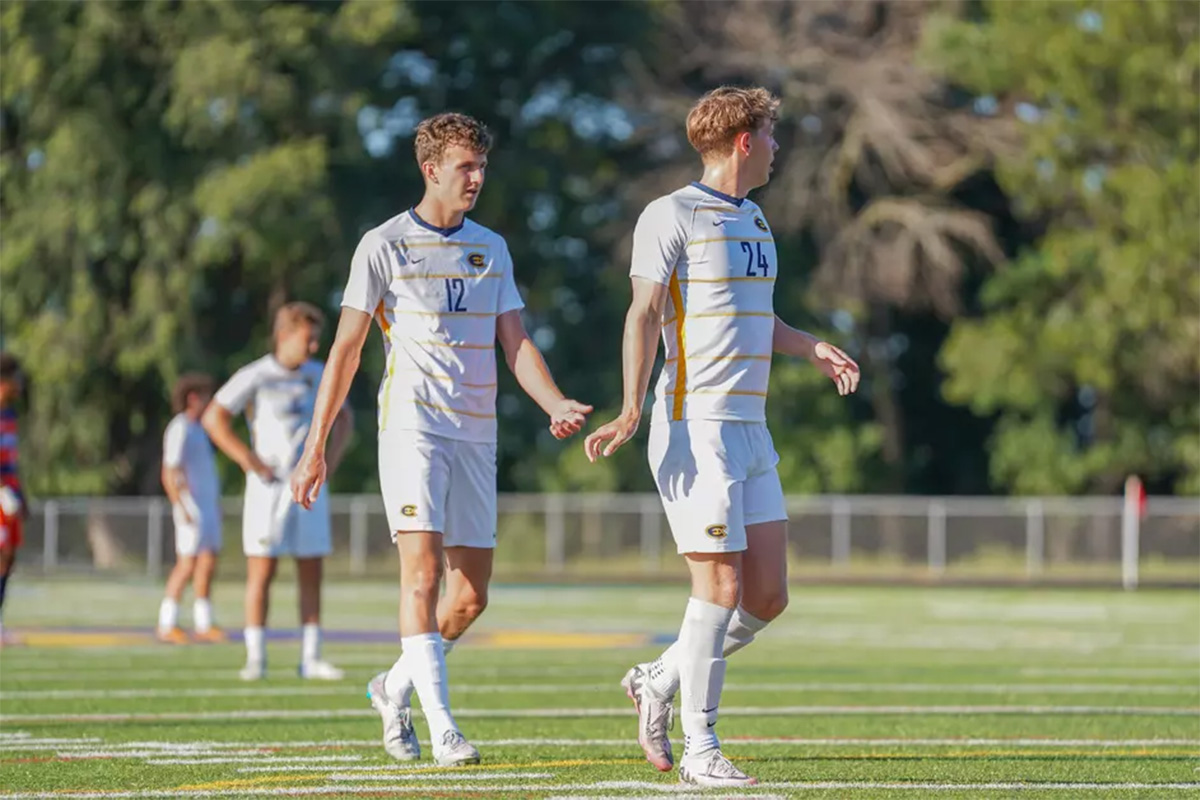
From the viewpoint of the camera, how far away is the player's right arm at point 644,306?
7.74 meters

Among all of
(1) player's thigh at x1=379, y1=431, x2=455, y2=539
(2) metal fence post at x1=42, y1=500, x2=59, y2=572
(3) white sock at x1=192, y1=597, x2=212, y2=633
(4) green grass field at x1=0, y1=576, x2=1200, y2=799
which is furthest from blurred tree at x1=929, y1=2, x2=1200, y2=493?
(1) player's thigh at x1=379, y1=431, x2=455, y2=539

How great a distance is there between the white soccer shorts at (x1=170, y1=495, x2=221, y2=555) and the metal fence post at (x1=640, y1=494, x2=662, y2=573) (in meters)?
23.2

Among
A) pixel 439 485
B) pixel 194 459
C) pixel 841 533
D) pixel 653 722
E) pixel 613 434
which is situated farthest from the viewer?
pixel 841 533

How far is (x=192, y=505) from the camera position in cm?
1934

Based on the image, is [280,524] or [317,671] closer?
[317,671]

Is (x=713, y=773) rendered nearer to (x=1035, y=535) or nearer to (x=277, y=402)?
(x=277, y=402)

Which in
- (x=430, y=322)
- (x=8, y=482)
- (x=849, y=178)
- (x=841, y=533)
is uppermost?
(x=849, y=178)

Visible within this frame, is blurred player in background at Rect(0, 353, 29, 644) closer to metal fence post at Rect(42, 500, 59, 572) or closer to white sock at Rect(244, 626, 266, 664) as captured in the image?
white sock at Rect(244, 626, 266, 664)

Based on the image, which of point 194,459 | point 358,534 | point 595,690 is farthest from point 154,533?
point 595,690

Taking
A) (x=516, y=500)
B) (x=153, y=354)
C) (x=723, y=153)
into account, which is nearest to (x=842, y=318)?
(x=516, y=500)

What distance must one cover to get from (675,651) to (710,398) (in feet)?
2.97

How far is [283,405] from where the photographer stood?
1479 centimetres

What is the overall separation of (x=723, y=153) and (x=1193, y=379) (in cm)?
4247

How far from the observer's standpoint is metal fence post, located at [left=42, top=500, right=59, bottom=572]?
41.2 metres
